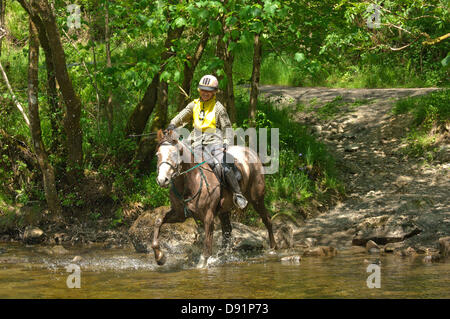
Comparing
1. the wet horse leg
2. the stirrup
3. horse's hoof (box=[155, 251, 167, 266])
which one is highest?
the stirrup

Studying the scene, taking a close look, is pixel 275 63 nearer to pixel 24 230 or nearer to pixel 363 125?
pixel 363 125

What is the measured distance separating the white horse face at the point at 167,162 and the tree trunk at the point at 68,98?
14.8ft

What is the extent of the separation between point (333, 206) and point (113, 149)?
5213 mm

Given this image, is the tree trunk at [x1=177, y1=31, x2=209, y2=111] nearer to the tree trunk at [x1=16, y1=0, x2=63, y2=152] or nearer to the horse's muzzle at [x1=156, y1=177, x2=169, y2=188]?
the tree trunk at [x1=16, y1=0, x2=63, y2=152]

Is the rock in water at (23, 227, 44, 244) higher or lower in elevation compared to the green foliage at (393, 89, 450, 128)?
lower

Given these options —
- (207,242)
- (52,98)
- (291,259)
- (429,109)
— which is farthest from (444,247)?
(52,98)

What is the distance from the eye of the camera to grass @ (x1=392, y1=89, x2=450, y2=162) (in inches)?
580

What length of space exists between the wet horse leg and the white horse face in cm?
109

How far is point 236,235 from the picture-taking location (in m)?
11.0

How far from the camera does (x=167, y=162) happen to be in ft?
27.2

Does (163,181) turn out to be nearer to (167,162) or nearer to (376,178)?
(167,162)
